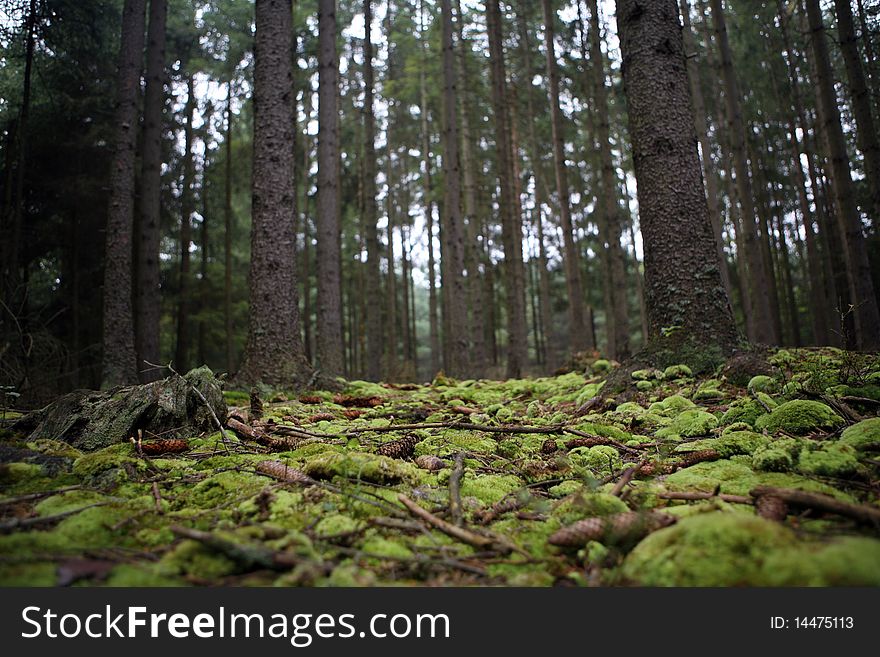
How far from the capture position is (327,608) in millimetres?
1082

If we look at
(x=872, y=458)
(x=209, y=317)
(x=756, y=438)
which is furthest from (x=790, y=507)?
(x=209, y=317)

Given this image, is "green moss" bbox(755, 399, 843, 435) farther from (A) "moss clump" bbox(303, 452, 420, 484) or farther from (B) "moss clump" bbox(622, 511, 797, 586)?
(A) "moss clump" bbox(303, 452, 420, 484)

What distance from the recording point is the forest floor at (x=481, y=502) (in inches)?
43.6

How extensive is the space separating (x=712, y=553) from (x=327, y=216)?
31.1 feet

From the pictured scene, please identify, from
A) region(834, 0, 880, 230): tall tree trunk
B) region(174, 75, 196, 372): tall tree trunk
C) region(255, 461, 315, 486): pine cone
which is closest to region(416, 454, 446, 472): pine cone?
region(255, 461, 315, 486): pine cone

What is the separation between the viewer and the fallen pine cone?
4.44ft

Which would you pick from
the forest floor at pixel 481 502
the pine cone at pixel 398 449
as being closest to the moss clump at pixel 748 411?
the forest floor at pixel 481 502

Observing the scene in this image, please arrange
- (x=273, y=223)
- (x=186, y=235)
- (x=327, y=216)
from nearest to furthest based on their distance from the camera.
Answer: (x=273, y=223)
(x=327, y=216)
(x=186, y=235)

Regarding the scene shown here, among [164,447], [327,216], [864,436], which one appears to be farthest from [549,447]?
[327,216]

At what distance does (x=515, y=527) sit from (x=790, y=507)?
2.92 feet

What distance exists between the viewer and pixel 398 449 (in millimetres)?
2480

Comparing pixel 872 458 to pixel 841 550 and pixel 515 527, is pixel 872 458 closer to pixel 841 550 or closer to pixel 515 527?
pixel 841 550

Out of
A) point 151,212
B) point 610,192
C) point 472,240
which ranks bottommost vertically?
point 151,212

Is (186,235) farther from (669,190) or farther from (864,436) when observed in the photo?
(864,436)
